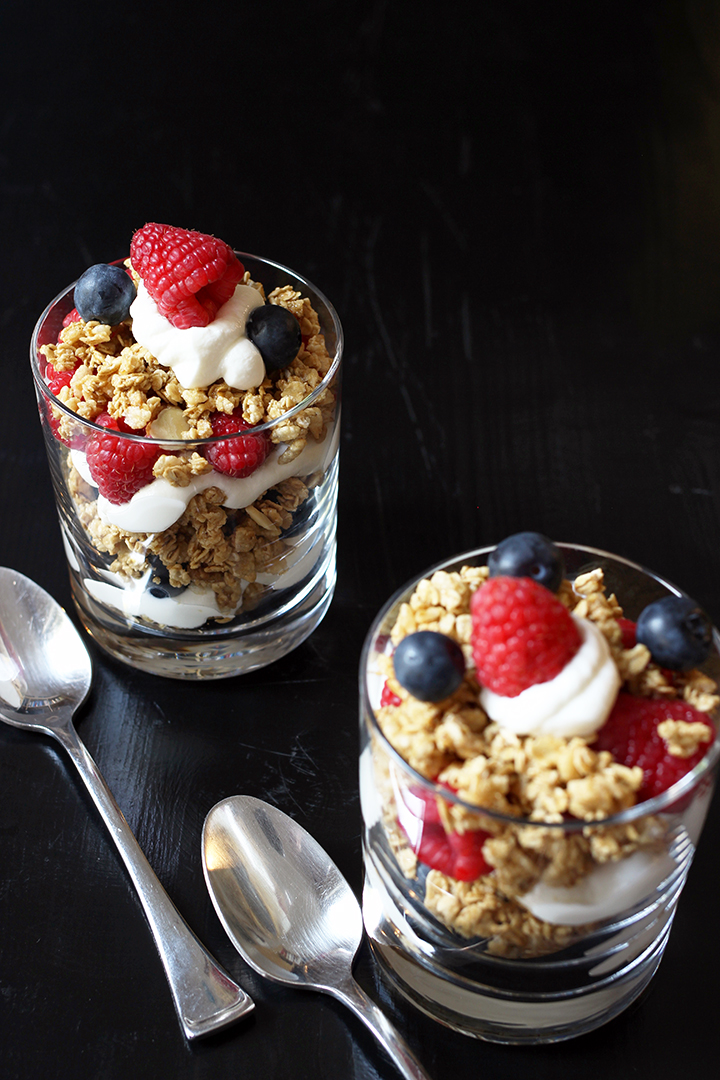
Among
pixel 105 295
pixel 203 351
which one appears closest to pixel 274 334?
→ pixel 203 351

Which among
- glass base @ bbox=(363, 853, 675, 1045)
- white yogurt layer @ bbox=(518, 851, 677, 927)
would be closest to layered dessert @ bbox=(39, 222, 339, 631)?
glass base @ bbox=(363, 853, 675, 1045)

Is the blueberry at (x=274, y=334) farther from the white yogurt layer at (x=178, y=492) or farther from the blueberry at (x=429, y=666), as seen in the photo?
the blueberry at (x=429, y=666)

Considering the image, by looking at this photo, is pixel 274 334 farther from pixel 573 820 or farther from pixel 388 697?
pixel 573 820

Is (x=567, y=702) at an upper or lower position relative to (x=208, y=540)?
upper

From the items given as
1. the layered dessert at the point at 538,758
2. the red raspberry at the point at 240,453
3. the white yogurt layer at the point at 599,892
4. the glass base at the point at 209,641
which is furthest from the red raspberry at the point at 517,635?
the glass base at the point at 209,641

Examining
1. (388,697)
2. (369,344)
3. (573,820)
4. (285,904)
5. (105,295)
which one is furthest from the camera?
(369,344)

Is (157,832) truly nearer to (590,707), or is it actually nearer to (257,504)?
(257,504)

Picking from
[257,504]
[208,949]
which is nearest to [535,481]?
[257,504]

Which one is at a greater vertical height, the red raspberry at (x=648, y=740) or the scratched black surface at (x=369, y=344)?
the red raspberry at (x=648, y=740)
